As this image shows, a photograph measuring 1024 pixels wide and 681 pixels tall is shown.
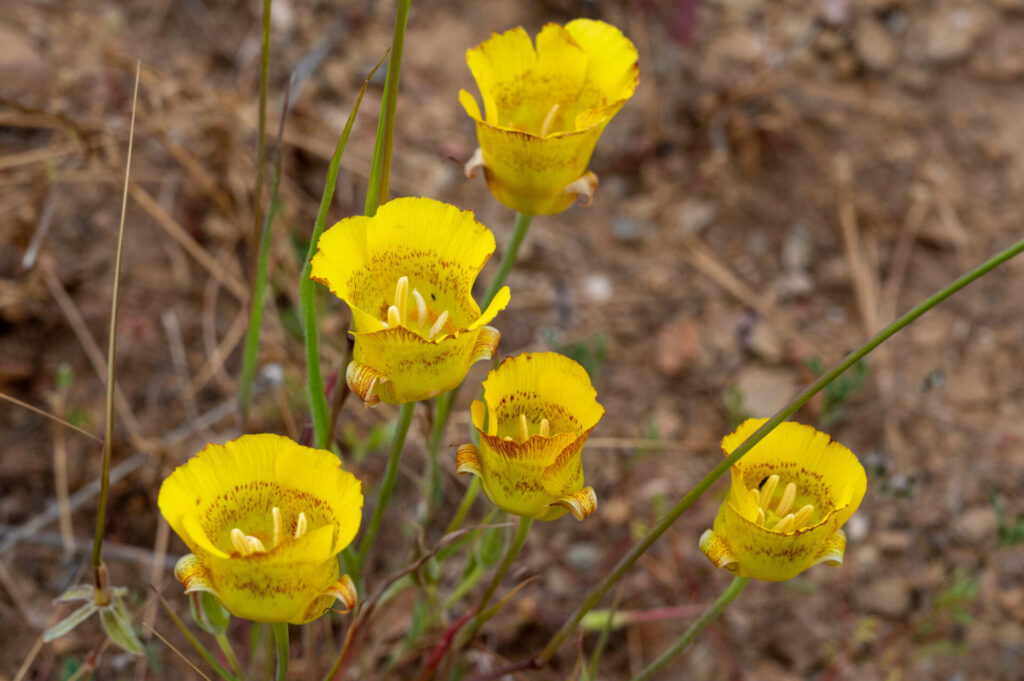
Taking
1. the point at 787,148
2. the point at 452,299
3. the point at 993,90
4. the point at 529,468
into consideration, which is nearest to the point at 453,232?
the point at 452,299

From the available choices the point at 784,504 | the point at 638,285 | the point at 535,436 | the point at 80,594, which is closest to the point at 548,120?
the point at 535,436

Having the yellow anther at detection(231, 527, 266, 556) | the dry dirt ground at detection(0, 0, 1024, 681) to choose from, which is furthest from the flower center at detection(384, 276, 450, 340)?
the dry dirt ground at detection(0, 0, 1024, 681)

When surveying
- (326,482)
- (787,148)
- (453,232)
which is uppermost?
(453,232)

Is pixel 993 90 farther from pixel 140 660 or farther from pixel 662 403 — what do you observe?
pixel 140 660

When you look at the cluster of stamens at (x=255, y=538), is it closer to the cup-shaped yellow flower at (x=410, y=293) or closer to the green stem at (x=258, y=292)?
the cup-shaped yellow flower at (x=410, y=293)

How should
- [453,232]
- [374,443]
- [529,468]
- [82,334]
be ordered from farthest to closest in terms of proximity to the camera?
1. [82,334]
2. [374,443]
3. [453,232]
4. [529,468]

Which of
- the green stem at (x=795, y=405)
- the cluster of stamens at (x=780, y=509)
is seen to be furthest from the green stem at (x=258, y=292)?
the cluster of stamens at (x=780, y=509)

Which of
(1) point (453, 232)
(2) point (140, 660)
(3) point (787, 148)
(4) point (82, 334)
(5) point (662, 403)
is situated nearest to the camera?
(1) point (453, 232)
